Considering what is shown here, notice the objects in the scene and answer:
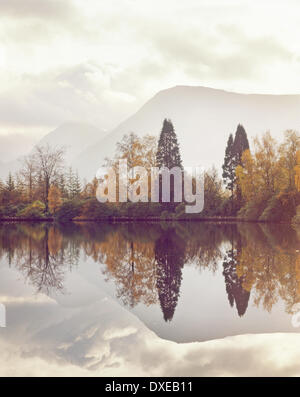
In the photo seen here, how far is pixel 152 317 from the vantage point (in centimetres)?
508

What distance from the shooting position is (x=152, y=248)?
1229cm

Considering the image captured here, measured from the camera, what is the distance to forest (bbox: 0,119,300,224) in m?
29.8

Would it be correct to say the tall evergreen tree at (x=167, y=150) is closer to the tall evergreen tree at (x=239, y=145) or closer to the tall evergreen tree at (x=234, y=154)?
the tall evergreen tree at (x=234, y=154)

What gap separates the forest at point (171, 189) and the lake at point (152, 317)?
18.4 m

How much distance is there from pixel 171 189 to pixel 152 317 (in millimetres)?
28662

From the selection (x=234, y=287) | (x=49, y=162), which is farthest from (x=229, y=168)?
(x=234, y=287)

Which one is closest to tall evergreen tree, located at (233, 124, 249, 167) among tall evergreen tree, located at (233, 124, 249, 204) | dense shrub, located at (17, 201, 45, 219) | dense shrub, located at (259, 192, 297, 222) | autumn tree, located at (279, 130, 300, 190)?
tall evergreen tree, located at (233, 124, 249, 204)

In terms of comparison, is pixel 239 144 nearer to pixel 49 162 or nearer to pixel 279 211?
pixel 279 211

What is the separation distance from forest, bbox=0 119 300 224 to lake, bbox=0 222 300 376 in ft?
60.2

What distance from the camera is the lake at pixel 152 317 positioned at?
3613 mm

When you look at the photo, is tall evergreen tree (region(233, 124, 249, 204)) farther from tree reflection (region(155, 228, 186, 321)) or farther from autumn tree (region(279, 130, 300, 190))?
tree reflection (region(155, 228, 186, 321))

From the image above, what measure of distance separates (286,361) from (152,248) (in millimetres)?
8772

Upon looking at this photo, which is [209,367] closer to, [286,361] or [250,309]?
[286,361]
